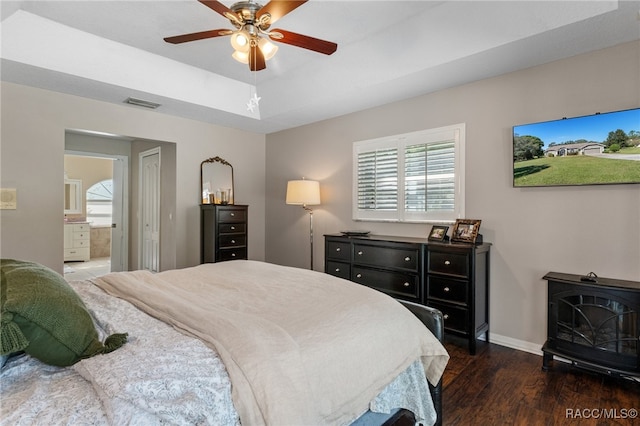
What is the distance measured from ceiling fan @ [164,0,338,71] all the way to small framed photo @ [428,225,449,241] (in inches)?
77.6

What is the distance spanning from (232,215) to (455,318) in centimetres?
307

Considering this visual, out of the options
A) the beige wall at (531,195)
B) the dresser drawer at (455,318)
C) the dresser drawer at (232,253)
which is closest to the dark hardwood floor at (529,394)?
the dresser drawer at (455,318)

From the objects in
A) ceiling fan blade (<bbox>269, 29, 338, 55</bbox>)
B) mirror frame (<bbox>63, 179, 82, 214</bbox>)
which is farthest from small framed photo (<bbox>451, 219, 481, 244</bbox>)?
mirror frame (<bbox>63, 179, 82, 214</bbox>)

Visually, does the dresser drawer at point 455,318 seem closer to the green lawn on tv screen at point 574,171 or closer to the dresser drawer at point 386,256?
the dresser drawer at point 386,256

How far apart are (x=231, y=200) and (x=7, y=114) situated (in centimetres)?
261

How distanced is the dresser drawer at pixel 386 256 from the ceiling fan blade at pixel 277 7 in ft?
7.38

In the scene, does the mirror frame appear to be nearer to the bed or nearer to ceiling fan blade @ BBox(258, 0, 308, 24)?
the bed

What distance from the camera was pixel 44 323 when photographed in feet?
3.40

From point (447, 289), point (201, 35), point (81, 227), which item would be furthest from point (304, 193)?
point (81, 227)

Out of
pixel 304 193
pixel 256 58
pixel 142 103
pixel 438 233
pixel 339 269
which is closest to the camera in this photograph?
pixel 256 58

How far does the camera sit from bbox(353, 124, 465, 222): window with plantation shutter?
338 centimetres

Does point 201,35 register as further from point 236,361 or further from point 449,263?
point 449,263

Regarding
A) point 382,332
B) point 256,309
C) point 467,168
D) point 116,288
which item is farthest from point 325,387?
point 467,168

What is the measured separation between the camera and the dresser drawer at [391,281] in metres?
3.17
